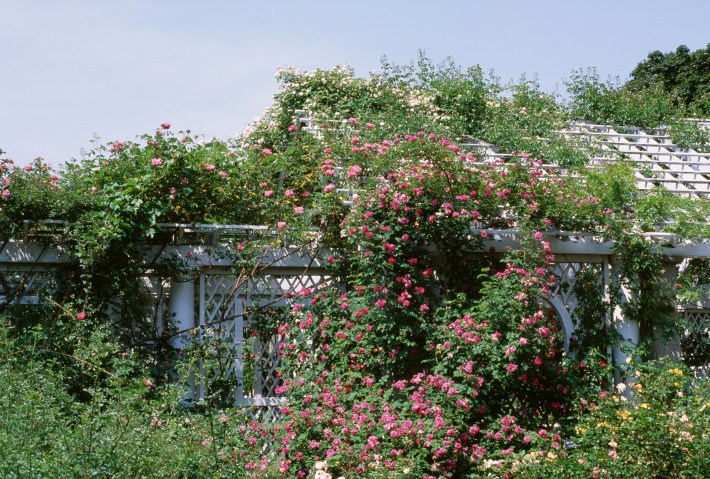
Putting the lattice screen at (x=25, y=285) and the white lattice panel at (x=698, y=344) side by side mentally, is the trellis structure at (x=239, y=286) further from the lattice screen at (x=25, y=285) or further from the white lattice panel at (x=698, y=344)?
the white lattice panel at (x=698, y=344)

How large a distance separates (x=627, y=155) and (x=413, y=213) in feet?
15.1

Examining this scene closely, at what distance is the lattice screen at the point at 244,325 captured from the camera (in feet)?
27.3

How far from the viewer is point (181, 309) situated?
837 centimetres

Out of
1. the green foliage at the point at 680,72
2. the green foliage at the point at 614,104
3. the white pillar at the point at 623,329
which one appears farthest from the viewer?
the green foliage at the point at 680,72

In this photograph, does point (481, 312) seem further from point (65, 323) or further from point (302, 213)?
point (65, 323)

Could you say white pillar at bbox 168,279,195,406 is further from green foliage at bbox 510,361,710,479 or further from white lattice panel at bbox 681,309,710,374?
white lattice panel at bbox 681,309,710,374

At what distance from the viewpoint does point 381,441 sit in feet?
23.4

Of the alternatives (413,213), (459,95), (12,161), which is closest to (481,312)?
(413,213)

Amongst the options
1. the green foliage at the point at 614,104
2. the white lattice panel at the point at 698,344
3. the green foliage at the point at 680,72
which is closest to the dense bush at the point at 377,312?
the white lattice panel at the point at 698,344

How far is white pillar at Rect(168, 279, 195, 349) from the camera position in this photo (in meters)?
8.33

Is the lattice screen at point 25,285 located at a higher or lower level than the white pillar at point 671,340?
higher

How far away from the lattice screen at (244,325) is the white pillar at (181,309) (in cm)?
10

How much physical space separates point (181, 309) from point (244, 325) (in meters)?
0.62

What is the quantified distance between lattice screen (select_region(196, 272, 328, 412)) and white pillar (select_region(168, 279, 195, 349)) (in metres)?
0.10
